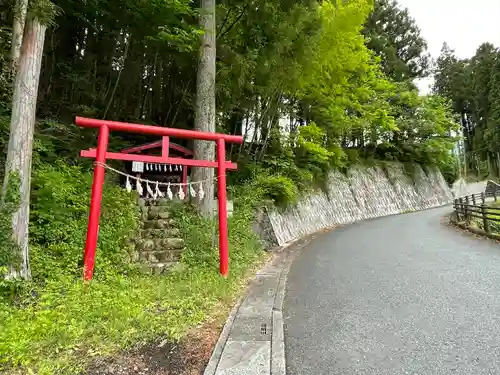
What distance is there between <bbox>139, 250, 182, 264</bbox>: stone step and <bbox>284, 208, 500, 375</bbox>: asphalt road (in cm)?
207

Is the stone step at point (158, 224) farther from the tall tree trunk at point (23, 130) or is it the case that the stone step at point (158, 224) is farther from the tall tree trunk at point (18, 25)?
the tall tree trunk at point (18, 25)

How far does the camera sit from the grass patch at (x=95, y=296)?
2.64m

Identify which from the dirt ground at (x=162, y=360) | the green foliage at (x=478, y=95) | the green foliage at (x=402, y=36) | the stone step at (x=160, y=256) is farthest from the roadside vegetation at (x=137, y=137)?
the green foliage at (x=478, y=95)

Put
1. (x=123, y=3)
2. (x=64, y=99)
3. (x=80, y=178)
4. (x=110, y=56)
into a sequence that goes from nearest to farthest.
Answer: (x=80, y=178) → (x=123, y=3) → (x=64, y=99) → (x=110, y=56)

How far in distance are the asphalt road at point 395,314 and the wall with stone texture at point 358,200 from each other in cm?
338

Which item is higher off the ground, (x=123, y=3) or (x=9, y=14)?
(x=123, y=3)

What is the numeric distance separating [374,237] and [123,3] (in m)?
9.19

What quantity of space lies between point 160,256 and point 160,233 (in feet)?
1.92

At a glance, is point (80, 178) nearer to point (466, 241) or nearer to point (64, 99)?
point (64, 99)

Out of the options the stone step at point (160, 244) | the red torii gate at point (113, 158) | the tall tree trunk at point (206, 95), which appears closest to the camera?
the red torii gate at point (113, 158)

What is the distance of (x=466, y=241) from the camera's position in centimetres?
834

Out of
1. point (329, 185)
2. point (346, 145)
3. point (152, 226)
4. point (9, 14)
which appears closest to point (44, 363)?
point (152, 226)

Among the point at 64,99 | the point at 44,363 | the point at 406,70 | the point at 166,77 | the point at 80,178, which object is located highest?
the point at 406,70

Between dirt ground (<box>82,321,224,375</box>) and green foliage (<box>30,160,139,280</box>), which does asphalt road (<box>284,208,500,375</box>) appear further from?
green foliage (<box>30,160,139,280</box>)
